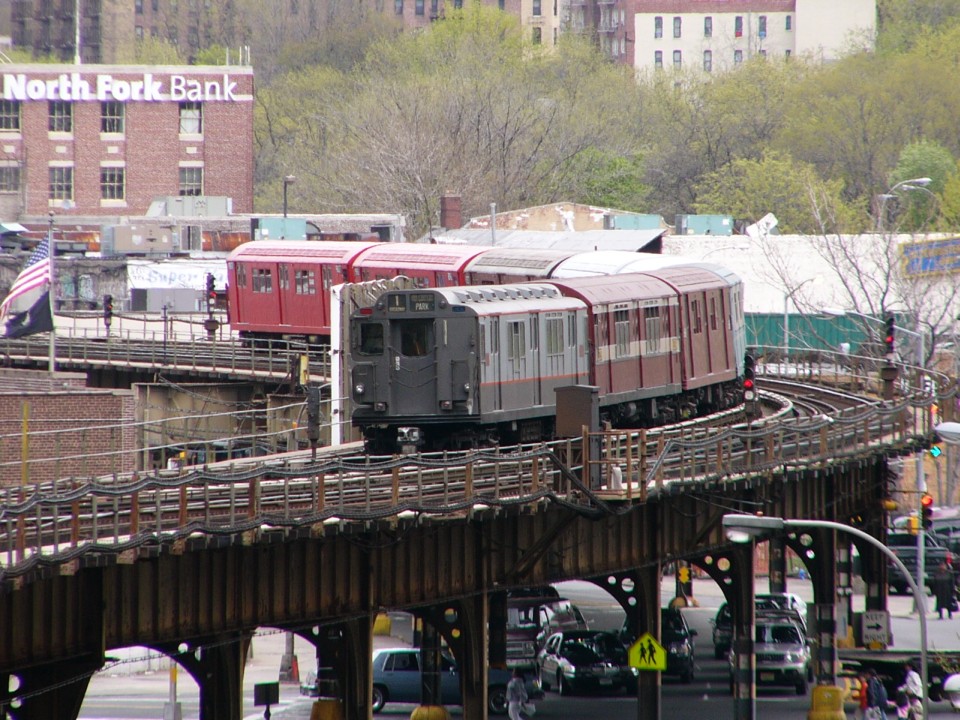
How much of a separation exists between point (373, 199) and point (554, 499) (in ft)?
244

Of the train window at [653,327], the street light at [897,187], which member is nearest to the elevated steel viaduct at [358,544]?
the train window at [653,327]

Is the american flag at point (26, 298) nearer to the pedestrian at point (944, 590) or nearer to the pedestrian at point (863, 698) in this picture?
the pedestrian at point (863, 698)

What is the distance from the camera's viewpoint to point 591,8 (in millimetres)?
162625

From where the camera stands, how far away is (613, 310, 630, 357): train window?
35.7m

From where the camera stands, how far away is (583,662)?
42125 millimetres

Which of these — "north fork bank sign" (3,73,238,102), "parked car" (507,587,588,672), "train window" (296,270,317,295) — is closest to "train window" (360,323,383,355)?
"parked car" (507,587,588,672)

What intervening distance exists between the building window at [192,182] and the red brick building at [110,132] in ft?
0.18

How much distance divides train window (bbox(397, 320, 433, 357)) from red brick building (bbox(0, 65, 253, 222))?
6789 centimetres

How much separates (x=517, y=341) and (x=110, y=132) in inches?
2729

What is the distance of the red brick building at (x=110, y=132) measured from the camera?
95875 millimetres

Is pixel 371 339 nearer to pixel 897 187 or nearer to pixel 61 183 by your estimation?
pixel 897 187

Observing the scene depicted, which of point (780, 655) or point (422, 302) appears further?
point (780, 655)

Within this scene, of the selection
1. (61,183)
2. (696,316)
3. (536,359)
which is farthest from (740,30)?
(536,359)

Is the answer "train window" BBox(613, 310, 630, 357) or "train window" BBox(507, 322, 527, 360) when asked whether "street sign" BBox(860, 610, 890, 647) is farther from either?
"train window" BBox(507, 322, 527, 360)
